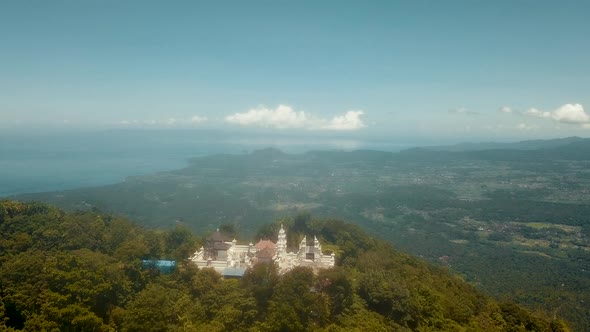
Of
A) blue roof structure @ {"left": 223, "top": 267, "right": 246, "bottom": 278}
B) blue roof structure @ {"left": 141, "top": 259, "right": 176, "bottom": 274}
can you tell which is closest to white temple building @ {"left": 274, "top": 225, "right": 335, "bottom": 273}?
blue roof structure @ {"left": 223, "top": 267, "right": 246, "bottom": 278}

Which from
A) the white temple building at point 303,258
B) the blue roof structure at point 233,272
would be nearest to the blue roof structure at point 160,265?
the blue roof structure at point 233,272

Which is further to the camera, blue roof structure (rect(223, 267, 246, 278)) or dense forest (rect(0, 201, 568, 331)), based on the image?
blue roof structure (rect(223, 267, 246, 278))

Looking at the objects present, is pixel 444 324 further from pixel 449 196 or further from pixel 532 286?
pixel 449 196

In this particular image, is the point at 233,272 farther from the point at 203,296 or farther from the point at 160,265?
the point at 160,265

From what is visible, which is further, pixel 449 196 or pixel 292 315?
pixel 449 196

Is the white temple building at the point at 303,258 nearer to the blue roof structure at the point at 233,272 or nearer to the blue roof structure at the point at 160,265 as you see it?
the blue roof structure at the point at 233,272

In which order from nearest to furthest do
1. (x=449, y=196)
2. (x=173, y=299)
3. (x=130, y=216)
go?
(x=173, y=299)
(x=130, y=216)
(x=449, y=196)

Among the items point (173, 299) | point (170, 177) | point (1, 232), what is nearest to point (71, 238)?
point (1, 232)

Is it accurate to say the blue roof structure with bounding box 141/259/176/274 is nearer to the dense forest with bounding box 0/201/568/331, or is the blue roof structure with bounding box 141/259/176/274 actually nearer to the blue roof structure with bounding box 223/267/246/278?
the dense forest with bounding box 0/201/568/331
